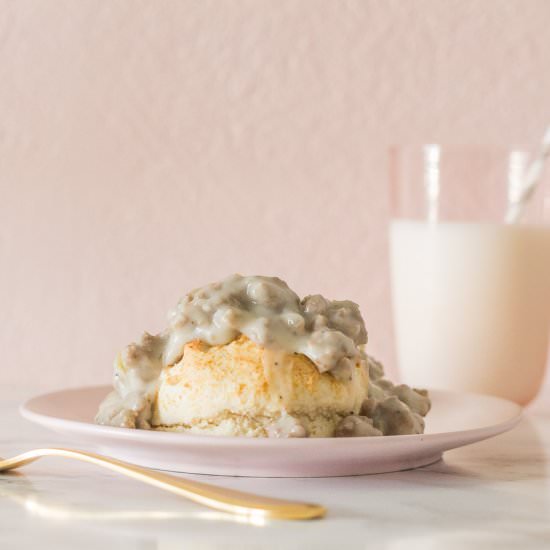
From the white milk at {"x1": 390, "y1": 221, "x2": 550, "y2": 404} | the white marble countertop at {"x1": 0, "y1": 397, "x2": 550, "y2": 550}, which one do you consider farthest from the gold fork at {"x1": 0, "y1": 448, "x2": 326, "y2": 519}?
the white milk at {"x1": 390, "y1": 221, "x2": 550, "y2": 404}

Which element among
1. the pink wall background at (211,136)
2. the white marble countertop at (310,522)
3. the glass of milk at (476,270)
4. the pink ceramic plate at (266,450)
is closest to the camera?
the white marble countertop at (310,522)

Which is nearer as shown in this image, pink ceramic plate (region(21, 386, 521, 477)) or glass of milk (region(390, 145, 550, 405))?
pink ceramic plate (region(21, 386, 521, 477))

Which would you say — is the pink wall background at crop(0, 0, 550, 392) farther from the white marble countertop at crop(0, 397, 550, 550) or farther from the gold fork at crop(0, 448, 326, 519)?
the gold fork at crop(0, 448, 326, 519)

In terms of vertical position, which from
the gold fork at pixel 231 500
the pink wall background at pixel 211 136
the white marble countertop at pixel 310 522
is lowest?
the white marble countertop at pixel 310 522

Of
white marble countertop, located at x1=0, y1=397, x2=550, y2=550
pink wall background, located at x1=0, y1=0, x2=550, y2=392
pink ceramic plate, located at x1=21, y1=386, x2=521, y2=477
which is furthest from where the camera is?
pink wall background, located at x1=0, y1=0, x2=550, y2=392

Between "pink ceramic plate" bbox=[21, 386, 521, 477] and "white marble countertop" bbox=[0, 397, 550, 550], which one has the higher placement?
"pink ceramic plate" bbox=[21, 386, 521, 477]

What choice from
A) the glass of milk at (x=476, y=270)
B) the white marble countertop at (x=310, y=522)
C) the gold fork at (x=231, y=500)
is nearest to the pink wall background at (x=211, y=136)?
the glass of milk at (x=476, y=270)

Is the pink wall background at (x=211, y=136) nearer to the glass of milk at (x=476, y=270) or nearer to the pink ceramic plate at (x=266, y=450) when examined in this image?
the glass of milk at (x=476, y=270)

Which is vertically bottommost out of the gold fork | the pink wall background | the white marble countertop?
the white marble countertop

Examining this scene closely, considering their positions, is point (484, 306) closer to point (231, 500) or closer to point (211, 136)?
point (211, 136)
